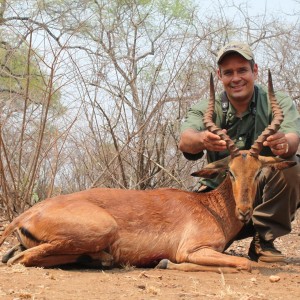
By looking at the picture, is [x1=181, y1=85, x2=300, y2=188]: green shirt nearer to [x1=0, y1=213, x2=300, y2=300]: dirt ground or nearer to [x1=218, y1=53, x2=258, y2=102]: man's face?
[x1=218, y1=53, x2=258, y2=102]: man's face

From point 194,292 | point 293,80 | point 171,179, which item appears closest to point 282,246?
point 171,179

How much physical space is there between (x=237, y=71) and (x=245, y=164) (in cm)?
118

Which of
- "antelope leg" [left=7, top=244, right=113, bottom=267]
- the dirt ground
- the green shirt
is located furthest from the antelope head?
"antelope leg" [left=7, top=244, right=113, bottom=267]

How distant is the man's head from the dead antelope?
19.1 inches

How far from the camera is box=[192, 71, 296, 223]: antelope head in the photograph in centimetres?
546

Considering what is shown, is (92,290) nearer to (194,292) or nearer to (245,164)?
(194,292)

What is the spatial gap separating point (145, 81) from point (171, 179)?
5.04ft

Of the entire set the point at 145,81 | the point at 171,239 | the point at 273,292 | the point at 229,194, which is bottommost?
the point at 273,292

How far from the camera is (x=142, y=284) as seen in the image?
4688 millimetres

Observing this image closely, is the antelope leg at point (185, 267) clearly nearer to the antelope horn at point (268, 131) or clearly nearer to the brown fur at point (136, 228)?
the brown fur at point (136, 228)

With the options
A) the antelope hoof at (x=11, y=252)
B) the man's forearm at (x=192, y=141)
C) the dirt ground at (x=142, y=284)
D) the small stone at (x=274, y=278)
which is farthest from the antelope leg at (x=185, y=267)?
the antelope hoof at (x=11, y=252)

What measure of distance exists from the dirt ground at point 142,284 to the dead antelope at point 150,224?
16 centimetres

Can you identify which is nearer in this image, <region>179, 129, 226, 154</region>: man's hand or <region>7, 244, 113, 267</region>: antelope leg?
<region>7, 244, 113, 267</region>: antelope leg

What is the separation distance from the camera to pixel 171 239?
5801 millimetres
